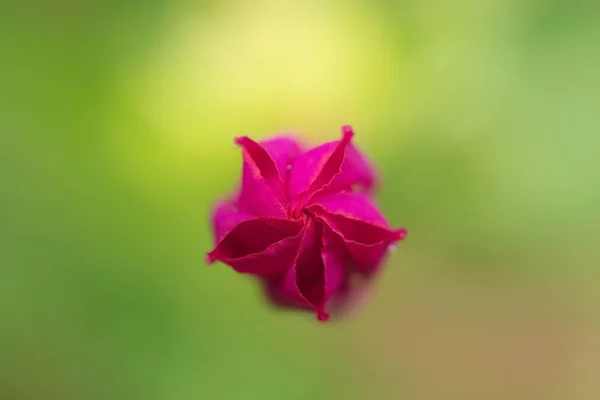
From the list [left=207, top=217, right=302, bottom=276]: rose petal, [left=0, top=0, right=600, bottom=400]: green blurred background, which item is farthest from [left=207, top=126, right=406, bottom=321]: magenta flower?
[left=0, top=0, right=600, bottom=400]: green blurred background

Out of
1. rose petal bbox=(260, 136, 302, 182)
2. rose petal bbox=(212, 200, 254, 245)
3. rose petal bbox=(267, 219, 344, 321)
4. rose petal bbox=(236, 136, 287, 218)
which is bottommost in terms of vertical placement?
rose petal bbox=(267, 219, 344, 321)

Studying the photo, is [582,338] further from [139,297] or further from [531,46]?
[139,297]

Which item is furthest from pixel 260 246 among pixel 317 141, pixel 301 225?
pixel 317 141

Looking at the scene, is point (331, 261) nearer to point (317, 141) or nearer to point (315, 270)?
point (315, 270)

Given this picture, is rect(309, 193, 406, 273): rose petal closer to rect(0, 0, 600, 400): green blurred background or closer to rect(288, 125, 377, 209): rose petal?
rect(288, 125, 377, 209): rose petal

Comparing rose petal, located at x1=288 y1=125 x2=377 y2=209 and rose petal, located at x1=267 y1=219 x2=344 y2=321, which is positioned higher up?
rose petal, located at x1=288 y1=125 x2=377 y2=209

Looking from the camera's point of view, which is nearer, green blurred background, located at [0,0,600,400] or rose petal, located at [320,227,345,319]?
rose petal, located at [320,227,345,319]
